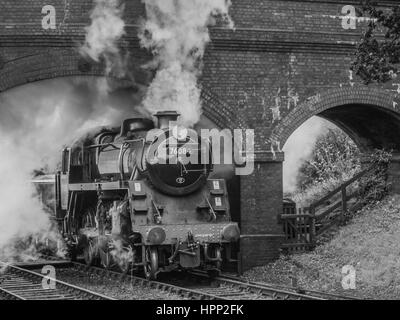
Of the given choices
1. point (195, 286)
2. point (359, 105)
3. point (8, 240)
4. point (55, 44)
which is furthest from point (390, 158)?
point (8, 240)

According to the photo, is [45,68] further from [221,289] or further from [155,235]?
[221,289]

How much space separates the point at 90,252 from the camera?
1546cm

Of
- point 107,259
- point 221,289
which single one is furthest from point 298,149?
point 221,289

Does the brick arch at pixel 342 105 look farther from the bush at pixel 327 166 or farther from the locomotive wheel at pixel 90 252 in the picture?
the bush at pixel 327 166

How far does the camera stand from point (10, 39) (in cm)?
1438

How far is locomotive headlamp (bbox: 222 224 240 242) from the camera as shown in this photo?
1305 centimetres

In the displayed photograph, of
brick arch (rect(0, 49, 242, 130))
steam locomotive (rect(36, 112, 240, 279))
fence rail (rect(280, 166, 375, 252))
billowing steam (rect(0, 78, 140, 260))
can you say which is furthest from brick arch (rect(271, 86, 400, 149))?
brick arch (rect(0, 49, 242, 130))

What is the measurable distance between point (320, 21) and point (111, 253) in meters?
6.51

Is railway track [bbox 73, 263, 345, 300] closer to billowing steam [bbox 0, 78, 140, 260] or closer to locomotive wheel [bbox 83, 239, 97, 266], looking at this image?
locomotive wheel [bbox 83, 239, 97, 266]

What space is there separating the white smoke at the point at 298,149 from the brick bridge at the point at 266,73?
11293mm

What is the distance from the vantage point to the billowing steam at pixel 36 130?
630 inches

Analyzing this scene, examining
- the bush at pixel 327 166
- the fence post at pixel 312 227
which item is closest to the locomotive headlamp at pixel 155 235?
the fence post at pixel 312 227

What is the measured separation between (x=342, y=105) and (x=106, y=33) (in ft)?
17.3
